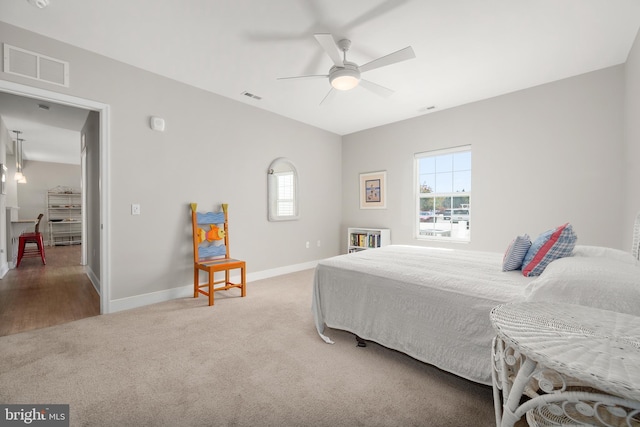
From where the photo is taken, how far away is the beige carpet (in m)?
1.46

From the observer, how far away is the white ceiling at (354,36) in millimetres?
2148

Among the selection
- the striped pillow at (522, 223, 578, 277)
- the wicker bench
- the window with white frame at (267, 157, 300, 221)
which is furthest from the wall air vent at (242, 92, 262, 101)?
the wicker bench

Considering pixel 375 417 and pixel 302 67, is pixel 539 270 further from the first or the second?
pixel 302 67

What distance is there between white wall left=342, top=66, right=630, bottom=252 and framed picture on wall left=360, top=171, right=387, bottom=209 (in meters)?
0.43

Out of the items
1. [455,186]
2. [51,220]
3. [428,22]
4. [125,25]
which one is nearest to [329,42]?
[428,22]

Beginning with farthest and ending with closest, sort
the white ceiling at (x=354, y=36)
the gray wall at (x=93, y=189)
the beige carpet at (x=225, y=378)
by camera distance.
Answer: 1. the gray wall at (x=93, y=189)
2. the white ceiling at (x=354, y=36)
3. the beige carpet at (x=225, y=378)

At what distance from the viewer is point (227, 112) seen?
12.6 ft

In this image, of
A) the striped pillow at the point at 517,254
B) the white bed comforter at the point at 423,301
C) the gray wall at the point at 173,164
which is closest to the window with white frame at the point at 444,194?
the white bed comforter at the point at 423,301

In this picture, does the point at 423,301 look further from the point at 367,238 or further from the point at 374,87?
the point at 367,238

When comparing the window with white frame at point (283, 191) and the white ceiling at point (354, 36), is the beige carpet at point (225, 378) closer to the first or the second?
the window with white frame at point (283, 191)

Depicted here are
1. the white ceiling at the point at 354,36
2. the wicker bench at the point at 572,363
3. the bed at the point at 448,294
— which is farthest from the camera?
the white ceiling at the point at 354,36

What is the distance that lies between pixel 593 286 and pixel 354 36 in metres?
2.46

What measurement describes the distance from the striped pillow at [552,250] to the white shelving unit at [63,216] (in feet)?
35.2

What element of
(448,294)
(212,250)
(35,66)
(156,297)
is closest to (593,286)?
(448,294)
